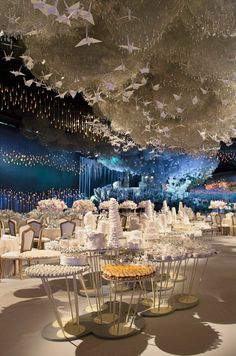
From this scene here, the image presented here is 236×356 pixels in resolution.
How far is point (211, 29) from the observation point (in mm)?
2023

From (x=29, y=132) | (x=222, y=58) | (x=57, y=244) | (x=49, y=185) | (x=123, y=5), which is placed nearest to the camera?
(x=123, y=5)

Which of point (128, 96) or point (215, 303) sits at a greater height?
point (128, 96)

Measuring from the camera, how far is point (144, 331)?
3.38 metres

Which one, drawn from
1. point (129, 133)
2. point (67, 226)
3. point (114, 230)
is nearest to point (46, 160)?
point (67, 226)

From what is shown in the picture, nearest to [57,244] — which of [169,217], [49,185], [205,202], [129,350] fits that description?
[129,350]

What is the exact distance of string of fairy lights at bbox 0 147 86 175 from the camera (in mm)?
13958

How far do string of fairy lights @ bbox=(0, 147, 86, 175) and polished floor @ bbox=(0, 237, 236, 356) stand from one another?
31.6 feet

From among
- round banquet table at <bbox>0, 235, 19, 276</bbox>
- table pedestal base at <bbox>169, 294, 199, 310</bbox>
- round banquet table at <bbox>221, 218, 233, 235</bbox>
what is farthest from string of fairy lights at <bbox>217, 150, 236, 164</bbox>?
table pedestal base at <bbox>169, 294, 199, 310</bbox>

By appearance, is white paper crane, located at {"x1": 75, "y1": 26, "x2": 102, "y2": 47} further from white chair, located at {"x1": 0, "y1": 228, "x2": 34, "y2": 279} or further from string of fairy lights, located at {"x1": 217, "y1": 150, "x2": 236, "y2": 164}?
string of fairy lights, located at {"x1": 217, "y1": 150, "x2": 236, "y2": 164}

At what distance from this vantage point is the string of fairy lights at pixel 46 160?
550 inches

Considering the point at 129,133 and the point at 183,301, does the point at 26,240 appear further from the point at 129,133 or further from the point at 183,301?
the point at 183,301

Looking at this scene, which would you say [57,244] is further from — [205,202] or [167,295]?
[205,202]

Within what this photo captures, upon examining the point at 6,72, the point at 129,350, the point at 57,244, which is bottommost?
the point at 129,350

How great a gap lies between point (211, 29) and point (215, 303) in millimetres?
3341
